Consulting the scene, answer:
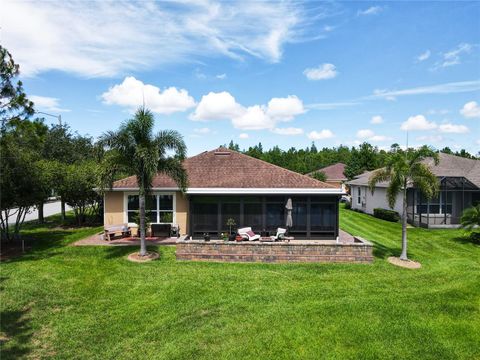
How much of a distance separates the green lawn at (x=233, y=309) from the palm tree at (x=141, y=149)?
12.2 feet

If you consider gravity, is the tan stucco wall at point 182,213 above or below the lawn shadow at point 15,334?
above

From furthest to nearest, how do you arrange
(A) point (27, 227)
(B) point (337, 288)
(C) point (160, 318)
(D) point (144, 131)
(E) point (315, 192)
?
(A) point (27, 227)
(E) point (315, 192)
(D) point (144, 131)
(B) point (337, 288)
(C) point (160, 318)

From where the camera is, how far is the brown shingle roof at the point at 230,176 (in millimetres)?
18172

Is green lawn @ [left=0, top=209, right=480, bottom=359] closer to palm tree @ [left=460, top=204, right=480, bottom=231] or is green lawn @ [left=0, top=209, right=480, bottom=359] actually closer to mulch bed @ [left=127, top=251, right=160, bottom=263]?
mulch bed @ [left=127, top=251, right=160, bottom=263]

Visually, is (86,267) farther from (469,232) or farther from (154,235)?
(469,232)

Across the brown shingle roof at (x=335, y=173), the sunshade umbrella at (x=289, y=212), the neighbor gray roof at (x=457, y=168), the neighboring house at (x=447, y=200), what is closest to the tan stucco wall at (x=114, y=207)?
the sunshade umbrella at (x=289, y=212)

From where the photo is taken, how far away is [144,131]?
46.2 feet

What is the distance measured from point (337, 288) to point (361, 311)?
5.85ft

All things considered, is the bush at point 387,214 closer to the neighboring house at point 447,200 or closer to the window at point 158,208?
the neighboring house at point 447,200

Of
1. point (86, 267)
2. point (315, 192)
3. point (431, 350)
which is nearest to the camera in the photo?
point (431, 350)

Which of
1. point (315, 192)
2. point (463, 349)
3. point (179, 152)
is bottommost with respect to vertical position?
point (463, 349)

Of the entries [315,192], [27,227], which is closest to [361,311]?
[315,192]

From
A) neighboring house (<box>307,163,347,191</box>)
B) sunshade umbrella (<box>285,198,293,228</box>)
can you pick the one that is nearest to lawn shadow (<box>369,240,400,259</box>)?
sunshade umbrella (<box>285,198,293,228</box>)

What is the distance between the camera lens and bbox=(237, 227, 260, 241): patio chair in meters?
16.0
